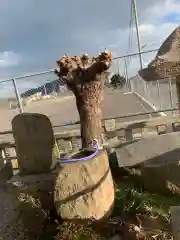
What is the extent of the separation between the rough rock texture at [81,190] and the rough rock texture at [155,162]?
804mm

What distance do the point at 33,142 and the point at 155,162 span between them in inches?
69.7

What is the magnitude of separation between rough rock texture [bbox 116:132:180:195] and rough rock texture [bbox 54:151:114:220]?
804mm

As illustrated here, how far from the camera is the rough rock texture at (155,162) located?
5.00 m

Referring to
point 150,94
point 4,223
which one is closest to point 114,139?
point 4,223

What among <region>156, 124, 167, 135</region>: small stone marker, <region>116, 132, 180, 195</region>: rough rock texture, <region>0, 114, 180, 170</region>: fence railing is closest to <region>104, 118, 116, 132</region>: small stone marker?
<region>0, 114, 180, 170</region>: fence railing

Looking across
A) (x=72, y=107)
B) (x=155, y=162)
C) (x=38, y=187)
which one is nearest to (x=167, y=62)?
(x=155, y=162)

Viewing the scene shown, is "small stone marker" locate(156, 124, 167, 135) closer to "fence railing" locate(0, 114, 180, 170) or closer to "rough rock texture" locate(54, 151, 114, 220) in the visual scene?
"fence railing" locate(0, 114, 180, 170)

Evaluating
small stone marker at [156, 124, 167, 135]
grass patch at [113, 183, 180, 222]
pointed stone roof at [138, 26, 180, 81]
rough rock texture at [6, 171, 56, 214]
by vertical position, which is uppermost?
pointed stone roof at [138, 26, 180, 81]

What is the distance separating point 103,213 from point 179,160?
1.16 m

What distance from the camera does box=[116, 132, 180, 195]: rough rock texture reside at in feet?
16.4

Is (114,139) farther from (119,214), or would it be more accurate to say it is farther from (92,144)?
(119,214)

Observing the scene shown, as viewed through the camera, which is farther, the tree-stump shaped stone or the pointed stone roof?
the tree-stump shaped stone

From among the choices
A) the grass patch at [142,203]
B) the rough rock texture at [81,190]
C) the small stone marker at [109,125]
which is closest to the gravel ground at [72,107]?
the small stone marker at [109,125]

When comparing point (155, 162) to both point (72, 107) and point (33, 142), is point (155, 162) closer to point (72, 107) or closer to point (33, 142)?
point (33, 142)
